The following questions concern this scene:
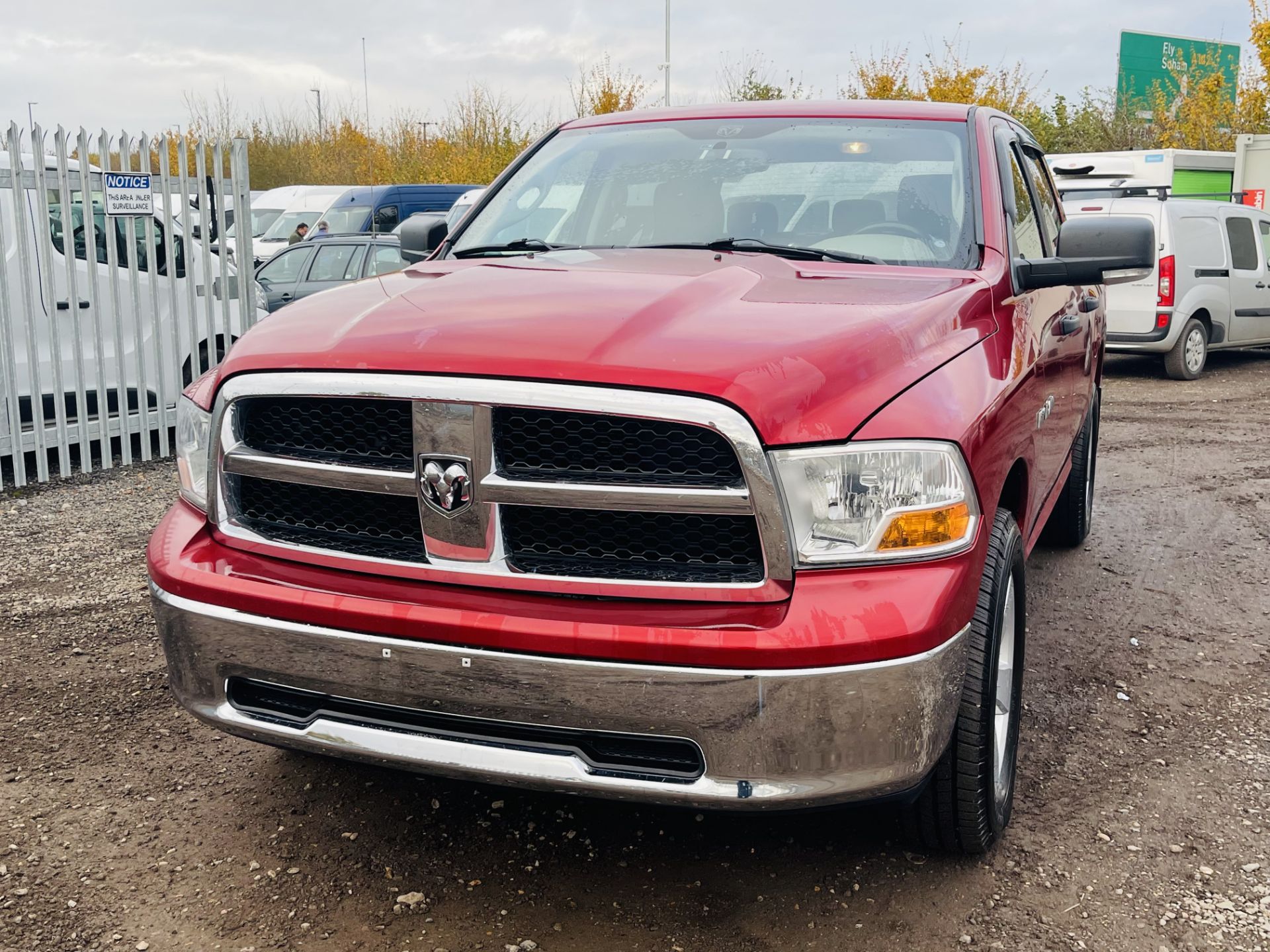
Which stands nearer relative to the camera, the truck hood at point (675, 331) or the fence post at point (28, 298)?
the truck hood at point (675, 331)

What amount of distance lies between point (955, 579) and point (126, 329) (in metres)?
7.03

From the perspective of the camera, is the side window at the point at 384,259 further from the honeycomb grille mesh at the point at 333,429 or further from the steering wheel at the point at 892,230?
the honeycomb grille mesh at the point at 333,429

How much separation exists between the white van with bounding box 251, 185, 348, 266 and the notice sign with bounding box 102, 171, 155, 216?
13.5m

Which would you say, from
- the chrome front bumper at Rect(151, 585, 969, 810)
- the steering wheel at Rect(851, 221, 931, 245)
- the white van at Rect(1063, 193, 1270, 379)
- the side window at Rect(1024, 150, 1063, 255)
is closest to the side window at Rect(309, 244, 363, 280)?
the white van at Rect(1063, 193, 1270, 379)

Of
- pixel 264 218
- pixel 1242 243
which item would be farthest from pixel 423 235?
pixel 264 218

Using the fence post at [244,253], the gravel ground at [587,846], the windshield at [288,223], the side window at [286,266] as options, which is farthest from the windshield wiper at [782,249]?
the windshield at [288,223]

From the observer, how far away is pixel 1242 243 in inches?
529

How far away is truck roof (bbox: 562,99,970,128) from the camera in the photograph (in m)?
→ 3.98

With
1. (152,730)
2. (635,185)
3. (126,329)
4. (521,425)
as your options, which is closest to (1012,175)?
(635,185)

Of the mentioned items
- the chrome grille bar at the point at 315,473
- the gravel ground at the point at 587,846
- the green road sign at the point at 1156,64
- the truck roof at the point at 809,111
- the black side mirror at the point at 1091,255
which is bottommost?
the gravel ground at the point at 587,846

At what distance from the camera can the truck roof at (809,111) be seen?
398 centimetres

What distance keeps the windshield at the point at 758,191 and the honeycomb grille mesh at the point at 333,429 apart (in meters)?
1.36

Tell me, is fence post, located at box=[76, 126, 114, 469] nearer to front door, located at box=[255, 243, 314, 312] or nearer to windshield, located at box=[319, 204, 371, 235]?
front door, located at box=[255, 243, 314, 312]

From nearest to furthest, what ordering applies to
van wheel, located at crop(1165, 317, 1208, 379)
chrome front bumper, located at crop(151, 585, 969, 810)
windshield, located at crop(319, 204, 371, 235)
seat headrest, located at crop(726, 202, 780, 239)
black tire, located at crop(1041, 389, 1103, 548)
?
chrome front bumper, located at crop(151, 585, 969, 810) < seat headrest, located at crop(726, 202, 780, 239) < black tire, located at crop(1041, 389, 1103, 548) < van wheel, located at crop(1165, 317, 1208, 379) < windshield, located at crop(319, 204, 371, 235)
